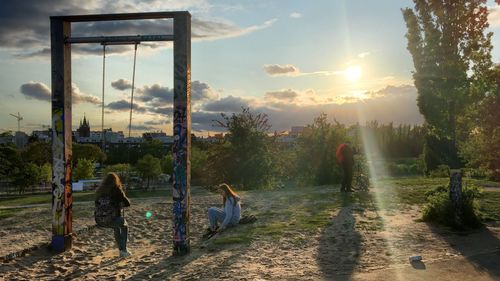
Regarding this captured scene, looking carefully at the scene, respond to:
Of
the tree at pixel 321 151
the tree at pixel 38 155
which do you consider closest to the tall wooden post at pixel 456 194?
the tree at pixel 321 151

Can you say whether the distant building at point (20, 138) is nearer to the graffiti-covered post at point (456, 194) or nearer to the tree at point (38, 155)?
the tree at point (38, 155)

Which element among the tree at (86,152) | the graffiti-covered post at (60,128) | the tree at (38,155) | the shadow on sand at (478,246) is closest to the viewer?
the shadow on sand at (478,246)

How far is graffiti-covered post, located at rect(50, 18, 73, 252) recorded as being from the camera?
27.8 ft

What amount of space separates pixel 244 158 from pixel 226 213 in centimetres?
1444

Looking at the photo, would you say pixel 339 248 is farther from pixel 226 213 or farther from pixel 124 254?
pixel 124 254

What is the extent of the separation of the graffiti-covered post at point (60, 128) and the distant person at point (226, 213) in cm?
292

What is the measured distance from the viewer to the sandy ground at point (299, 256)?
639 cm

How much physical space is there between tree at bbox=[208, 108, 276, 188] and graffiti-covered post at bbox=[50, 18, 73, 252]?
52.2 feet

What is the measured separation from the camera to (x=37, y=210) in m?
15.2

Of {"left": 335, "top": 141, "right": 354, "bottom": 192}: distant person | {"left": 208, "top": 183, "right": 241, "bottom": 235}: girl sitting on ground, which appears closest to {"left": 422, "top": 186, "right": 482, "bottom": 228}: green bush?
{"left": 208, "top": 183, "right": 241, "bottom": 235}: girl sitting on ground

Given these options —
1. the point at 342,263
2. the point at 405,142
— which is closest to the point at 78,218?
the point at 342,263

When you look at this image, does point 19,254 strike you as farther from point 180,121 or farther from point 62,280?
point 180,121

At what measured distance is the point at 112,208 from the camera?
325 inches

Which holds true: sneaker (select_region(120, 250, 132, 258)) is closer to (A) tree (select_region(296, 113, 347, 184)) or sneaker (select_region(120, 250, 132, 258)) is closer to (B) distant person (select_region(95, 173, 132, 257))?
(B) distant person (select_region(95, 173, 132, 257))
